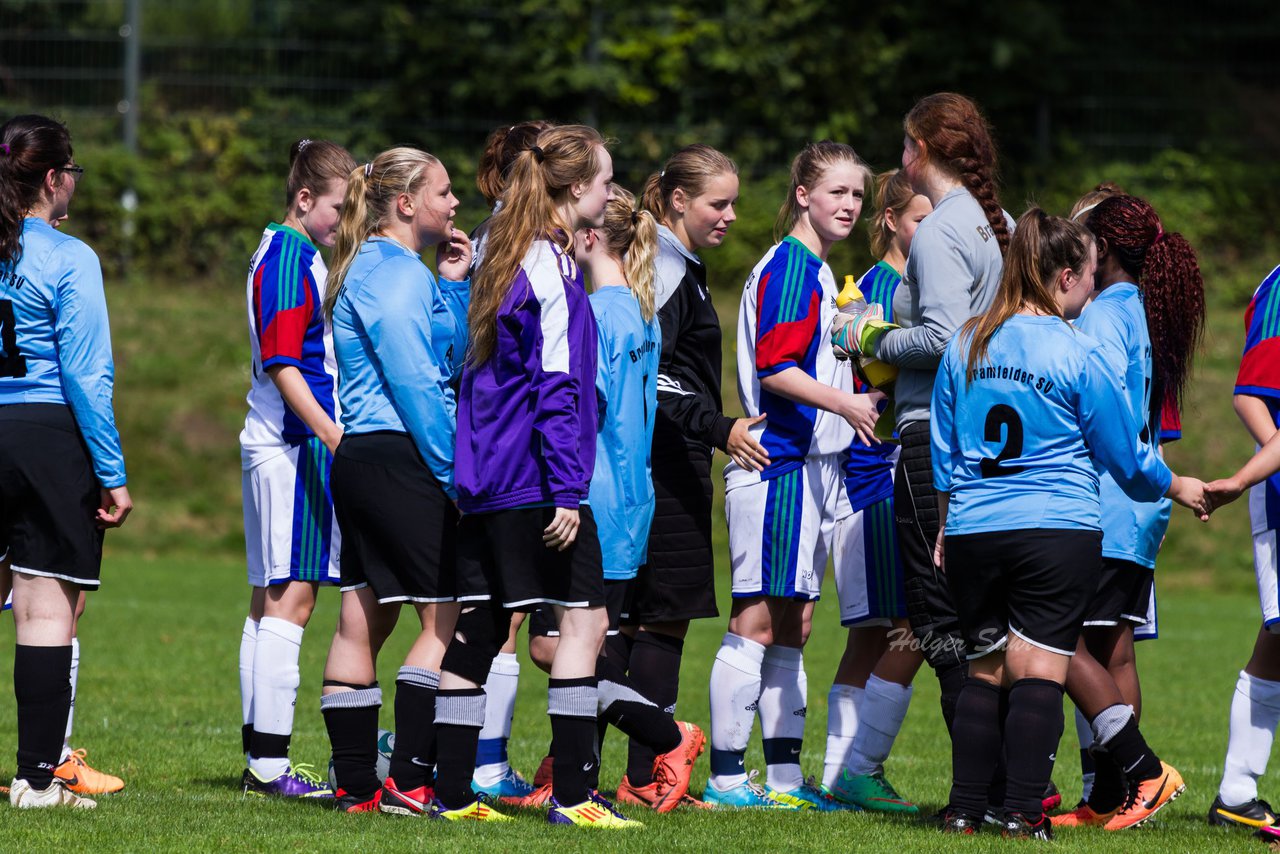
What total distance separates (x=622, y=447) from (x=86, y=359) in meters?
1.77

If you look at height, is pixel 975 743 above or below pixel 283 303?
below

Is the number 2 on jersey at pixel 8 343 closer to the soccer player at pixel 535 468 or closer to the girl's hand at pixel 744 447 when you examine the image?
the soccer player at pixel 535 468

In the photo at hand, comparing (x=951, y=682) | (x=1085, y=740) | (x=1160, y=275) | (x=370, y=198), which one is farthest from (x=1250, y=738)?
(x=370, y=198)

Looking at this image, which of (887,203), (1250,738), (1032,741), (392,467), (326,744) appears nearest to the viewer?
(1032,741)

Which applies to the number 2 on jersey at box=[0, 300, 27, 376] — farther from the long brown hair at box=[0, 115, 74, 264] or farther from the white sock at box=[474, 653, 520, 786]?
the white sock at box=[474, 653, 520, 786]

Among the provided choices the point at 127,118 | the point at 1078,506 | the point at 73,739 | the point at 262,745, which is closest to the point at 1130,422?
the point at 1078,506

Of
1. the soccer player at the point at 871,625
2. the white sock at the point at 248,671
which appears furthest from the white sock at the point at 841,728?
the white sock at the point at 248,671

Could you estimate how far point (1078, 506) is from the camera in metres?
4.95

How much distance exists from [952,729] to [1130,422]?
1120mm

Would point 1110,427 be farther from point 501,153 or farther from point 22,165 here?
point 22,165

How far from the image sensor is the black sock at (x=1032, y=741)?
4.94 meters

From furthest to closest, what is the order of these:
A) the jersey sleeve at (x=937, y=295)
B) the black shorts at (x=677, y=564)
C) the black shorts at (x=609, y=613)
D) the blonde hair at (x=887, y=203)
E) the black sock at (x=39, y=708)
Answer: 1. the blonde hair at (x=887, y=203)
2. the black shorts at (x=677, y=564)
3. the black shorts at (x=609, y=613)
4. the jersey sleeve at (x=937, y=295)
5. the black sock at (x=39, y=708)

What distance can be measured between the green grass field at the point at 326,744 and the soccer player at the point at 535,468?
0.32 meters

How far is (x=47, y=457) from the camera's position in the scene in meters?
5.18
